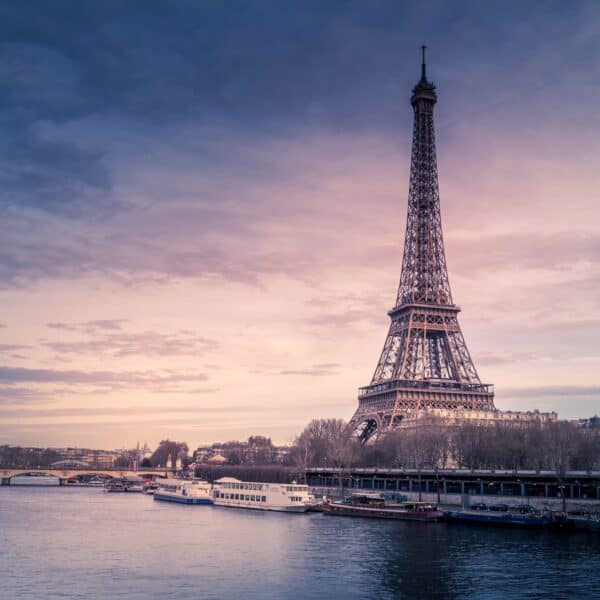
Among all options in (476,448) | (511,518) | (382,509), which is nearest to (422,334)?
(476,448)

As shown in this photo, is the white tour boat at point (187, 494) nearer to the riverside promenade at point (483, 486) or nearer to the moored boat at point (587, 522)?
the riverside promenade at point (483, 486)

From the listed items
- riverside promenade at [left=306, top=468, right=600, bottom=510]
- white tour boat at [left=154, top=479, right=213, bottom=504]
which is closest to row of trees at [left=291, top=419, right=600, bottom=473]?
riverside promenade at [left=306, top=468, right=600, bottom=510]

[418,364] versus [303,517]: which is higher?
[418,364]

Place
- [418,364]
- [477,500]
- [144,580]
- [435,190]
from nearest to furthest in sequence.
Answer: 1. [144,580]
2. [477,500]
3. [418,364]
4. [435,190]

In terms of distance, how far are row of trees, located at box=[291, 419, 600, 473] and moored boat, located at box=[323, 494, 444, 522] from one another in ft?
44.1

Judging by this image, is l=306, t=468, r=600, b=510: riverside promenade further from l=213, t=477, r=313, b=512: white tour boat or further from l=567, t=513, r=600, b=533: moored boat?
l=213, t=477, r=313, b=512: white tour boat

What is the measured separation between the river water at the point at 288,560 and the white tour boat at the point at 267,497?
16477 mm

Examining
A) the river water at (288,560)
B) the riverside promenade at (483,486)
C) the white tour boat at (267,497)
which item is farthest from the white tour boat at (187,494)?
the river water at (288,560)

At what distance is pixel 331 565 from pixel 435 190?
107 meters

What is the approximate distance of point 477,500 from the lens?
90688 millimetres

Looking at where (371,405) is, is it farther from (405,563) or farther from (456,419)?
(405,563)

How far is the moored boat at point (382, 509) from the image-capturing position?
258 ft

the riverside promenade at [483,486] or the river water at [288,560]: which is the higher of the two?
the riverside promenade at [483,486]

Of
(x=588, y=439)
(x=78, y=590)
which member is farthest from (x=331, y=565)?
(x=588, y=439)
